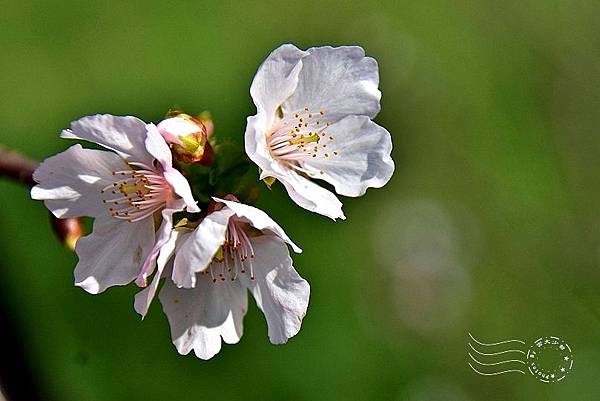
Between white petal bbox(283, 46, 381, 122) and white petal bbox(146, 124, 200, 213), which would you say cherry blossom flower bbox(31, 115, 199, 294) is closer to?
white petal bbox(146, 124, 200, 213)

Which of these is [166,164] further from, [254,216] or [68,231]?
[68,231]

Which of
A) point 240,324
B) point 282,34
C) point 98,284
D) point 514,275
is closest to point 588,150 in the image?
point 514,275

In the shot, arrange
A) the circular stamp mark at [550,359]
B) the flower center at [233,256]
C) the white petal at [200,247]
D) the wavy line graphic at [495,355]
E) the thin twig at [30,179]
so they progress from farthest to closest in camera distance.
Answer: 1. the wavy line graphic at [495,355]
2. the circular stamp mark at [550,359]
3. the thin twig at [30,179]
4. the flower center at [233,256]
5. the white petal at [200,247]

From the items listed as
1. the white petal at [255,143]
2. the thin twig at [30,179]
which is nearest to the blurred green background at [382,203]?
the thin twig at [30,179]

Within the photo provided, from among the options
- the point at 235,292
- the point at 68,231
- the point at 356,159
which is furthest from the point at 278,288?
the point at 68,231

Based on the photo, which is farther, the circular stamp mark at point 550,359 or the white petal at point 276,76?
the circular stamp mark at point 550,359

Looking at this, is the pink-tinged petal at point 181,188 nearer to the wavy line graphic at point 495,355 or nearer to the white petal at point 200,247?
the white petal at point 200,247

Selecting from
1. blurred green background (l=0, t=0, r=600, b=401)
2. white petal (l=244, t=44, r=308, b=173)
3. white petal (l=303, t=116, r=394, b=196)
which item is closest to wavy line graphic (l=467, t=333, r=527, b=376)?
blurred green background (l=0, t=0, r=600, b=401)
